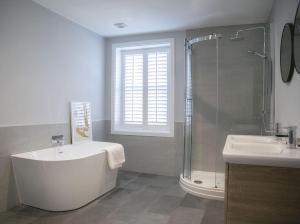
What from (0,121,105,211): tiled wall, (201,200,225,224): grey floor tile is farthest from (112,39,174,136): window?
(0,121,105,211): tiled wall

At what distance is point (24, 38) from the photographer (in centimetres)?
301

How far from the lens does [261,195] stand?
1493mm

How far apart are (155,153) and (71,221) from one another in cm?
207

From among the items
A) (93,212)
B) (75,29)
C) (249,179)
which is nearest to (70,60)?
(75,29)

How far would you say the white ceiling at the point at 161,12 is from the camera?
3094 mm

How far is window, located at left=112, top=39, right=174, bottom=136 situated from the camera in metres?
4.31

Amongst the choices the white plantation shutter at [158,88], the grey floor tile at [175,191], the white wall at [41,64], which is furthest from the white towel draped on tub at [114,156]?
the white plantation shutter at [158,88]

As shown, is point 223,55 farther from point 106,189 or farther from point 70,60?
point 106,189

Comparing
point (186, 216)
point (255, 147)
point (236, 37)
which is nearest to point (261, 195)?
point (255, 147)

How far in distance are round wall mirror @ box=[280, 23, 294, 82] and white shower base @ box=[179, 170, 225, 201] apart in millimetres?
1666

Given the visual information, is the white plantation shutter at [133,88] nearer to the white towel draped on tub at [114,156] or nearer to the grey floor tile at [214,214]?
the white towel draped on tub at [114,156]

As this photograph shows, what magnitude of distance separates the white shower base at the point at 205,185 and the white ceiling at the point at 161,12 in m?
2.39

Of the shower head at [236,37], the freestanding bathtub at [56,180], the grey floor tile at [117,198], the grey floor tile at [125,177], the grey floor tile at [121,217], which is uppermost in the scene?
the shower head at [236,37]

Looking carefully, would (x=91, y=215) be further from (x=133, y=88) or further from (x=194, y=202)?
(x=133, y=88)
